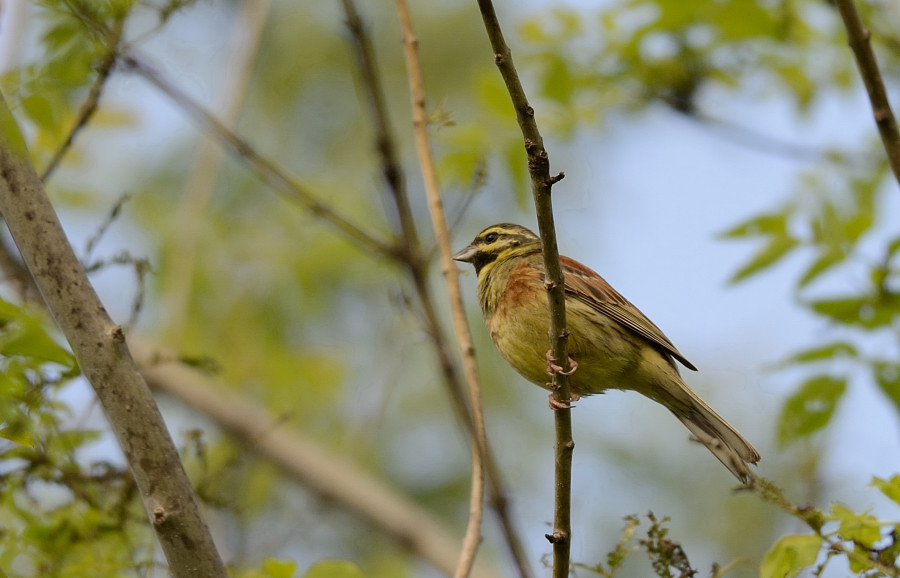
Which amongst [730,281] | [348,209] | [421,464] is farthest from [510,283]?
[421,464]

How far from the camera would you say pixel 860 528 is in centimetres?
304

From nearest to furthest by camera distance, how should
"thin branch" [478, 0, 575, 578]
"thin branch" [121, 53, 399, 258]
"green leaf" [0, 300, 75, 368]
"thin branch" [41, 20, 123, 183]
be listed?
"green leaf" [0, 300, 75, 368]
"thin branch" [478, 0, 575, 578]
"thin branch" [41, 20, 123, 183]
"thin branch" [121, 53, 399, 258]

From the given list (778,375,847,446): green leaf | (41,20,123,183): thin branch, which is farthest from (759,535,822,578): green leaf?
(41,20,123,183): thin branch

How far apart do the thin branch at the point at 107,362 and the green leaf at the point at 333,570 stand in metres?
0.57

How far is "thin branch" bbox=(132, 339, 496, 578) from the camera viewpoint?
7926mm

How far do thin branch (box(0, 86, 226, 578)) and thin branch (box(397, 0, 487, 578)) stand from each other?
109 centimetres

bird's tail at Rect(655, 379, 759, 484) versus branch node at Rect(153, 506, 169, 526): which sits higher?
bird's tail at Rect(655, 379, 759, 484)

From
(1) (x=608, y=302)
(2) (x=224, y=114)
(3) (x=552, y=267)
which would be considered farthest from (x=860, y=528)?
(2) (x=224, y=114)

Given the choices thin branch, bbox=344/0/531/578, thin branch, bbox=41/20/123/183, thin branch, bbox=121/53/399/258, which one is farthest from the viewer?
thin branch, bbox=121/53/399/258

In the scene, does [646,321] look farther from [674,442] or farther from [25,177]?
[674,442]

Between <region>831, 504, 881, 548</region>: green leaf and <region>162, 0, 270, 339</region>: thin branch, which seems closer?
<region>831, 504, 881, 548</region>: green leaf

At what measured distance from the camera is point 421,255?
4395 mm

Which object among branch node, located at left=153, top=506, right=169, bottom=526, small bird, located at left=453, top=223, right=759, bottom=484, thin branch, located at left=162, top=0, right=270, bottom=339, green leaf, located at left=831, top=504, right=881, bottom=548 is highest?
thin branch, located at left=162, top=0, right=270, bottom=339

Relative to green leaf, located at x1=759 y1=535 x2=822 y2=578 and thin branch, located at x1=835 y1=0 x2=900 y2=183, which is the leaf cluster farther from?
thin branch, located at x1=835 y1=0 x2=900 y2=183
